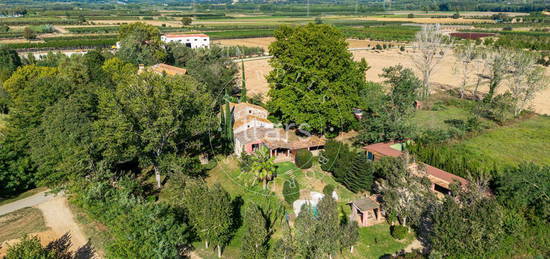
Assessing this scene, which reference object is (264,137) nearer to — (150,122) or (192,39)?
A: (150,122)

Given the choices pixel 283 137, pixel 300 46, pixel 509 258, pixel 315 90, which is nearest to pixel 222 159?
pixel 283 137

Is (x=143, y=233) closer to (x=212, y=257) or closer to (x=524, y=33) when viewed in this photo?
(x=212, y=257)

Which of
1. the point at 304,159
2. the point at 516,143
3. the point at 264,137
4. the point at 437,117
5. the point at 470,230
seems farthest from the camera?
the point at 437,117

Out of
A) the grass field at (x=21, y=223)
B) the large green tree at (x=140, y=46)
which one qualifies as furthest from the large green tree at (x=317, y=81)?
the large green tree at (x=140, y=46)

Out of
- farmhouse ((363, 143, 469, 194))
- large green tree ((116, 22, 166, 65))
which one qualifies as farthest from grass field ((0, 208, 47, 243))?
large green tree ((116, 22, 166, 65))

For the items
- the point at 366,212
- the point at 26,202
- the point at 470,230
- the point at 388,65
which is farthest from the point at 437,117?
the point at 26,202

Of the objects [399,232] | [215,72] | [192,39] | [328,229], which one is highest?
[192,39]
